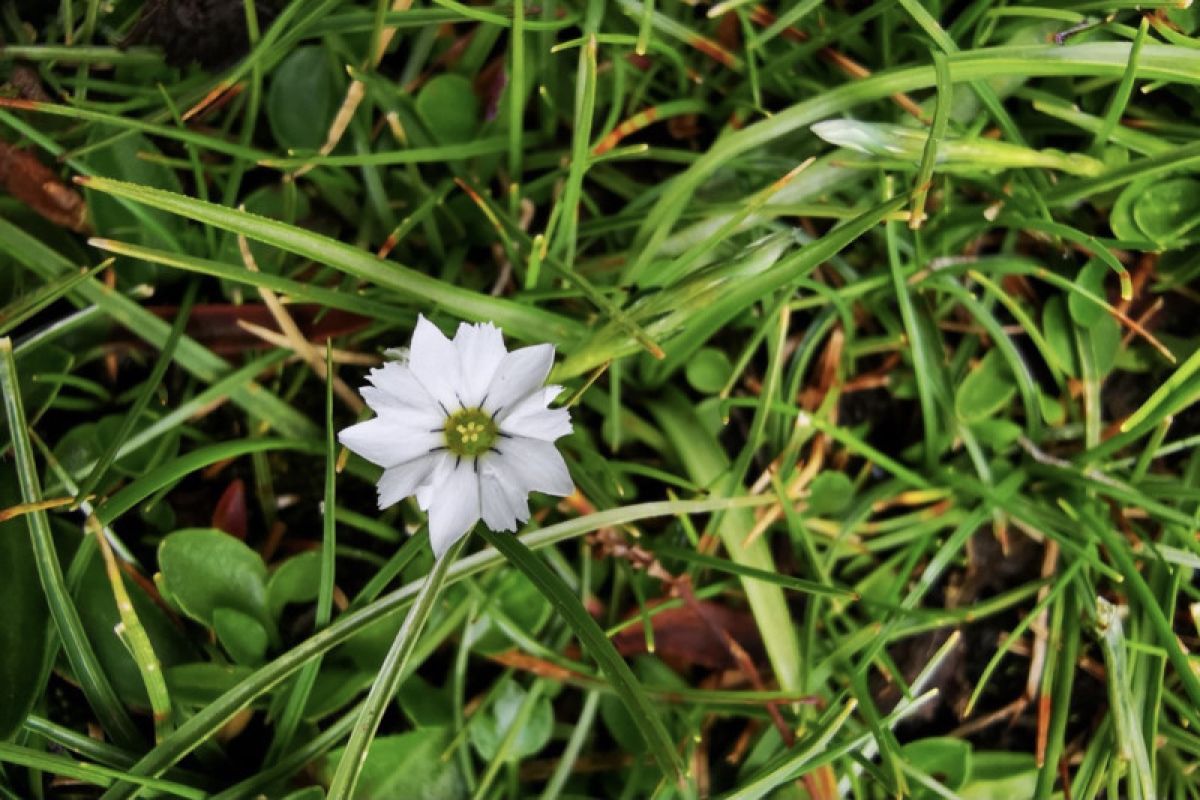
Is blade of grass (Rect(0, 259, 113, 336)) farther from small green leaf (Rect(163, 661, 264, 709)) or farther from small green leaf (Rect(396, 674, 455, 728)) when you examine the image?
small green leaf (Rect(396, 674, 455, 728))

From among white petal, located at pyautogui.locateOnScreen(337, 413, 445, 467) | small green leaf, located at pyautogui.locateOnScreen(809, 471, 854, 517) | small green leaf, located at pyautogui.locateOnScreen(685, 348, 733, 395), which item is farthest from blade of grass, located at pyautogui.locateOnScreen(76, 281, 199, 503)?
small green leaf, located at pyautogui.locateOnScreen(809, 471, 854, 517)

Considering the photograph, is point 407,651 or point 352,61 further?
point 352,61

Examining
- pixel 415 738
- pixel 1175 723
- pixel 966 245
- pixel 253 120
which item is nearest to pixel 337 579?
pixel 415 738

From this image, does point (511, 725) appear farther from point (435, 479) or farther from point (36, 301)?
point (36, 301)

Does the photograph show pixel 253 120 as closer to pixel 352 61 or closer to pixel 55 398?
pixel 352 61

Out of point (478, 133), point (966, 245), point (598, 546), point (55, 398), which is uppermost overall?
point (478, 133)

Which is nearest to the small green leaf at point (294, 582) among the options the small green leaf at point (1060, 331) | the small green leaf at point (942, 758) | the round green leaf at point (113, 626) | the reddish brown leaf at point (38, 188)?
the round green leaf at point (113, 626)

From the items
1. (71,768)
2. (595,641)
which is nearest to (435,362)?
(595,641)
